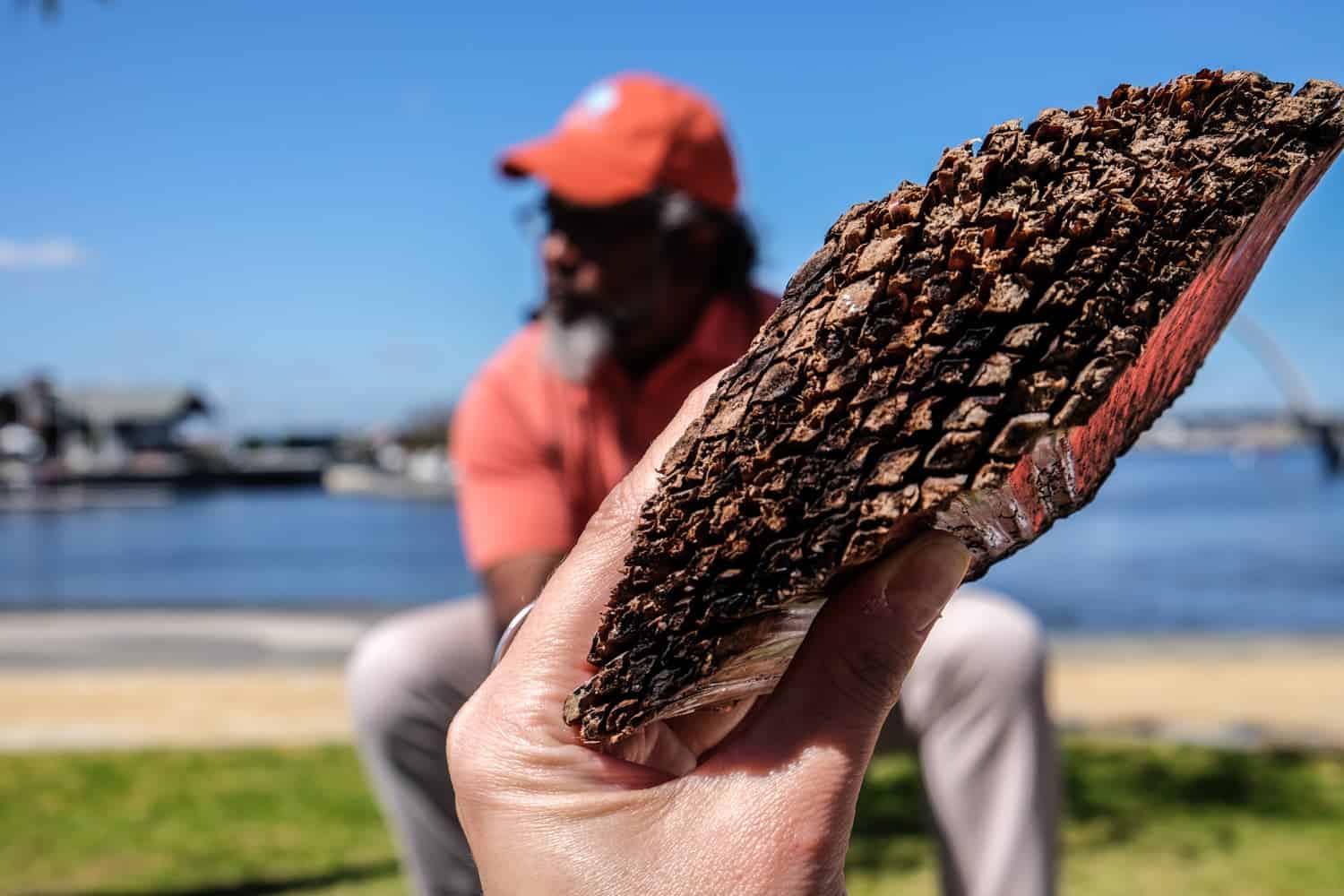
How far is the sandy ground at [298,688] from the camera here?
24.5ft

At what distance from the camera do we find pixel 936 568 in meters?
0.88

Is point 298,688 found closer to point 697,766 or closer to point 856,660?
point 697,766

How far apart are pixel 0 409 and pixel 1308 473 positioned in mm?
→ 80067

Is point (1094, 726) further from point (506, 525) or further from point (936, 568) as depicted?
point (936, 568)

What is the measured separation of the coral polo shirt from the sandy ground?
14.5ft

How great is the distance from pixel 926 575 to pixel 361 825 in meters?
5.37

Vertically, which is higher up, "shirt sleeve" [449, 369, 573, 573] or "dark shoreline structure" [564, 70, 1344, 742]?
"dark shoreline structure" [564, 70, 1344, 742]

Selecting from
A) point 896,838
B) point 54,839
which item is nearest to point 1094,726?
point 896,838

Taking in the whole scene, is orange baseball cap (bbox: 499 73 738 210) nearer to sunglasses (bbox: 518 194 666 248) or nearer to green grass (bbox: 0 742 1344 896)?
sunglasses (bbox: 518 194 666 248)

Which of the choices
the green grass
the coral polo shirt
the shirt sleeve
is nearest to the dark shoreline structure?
the coral polo shirt

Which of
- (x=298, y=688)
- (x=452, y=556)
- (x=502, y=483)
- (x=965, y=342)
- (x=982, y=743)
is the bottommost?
(x=452, y=556)

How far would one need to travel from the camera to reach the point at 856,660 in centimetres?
90

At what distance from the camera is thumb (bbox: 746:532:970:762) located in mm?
890

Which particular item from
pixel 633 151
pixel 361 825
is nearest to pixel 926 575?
pixel 633 151
